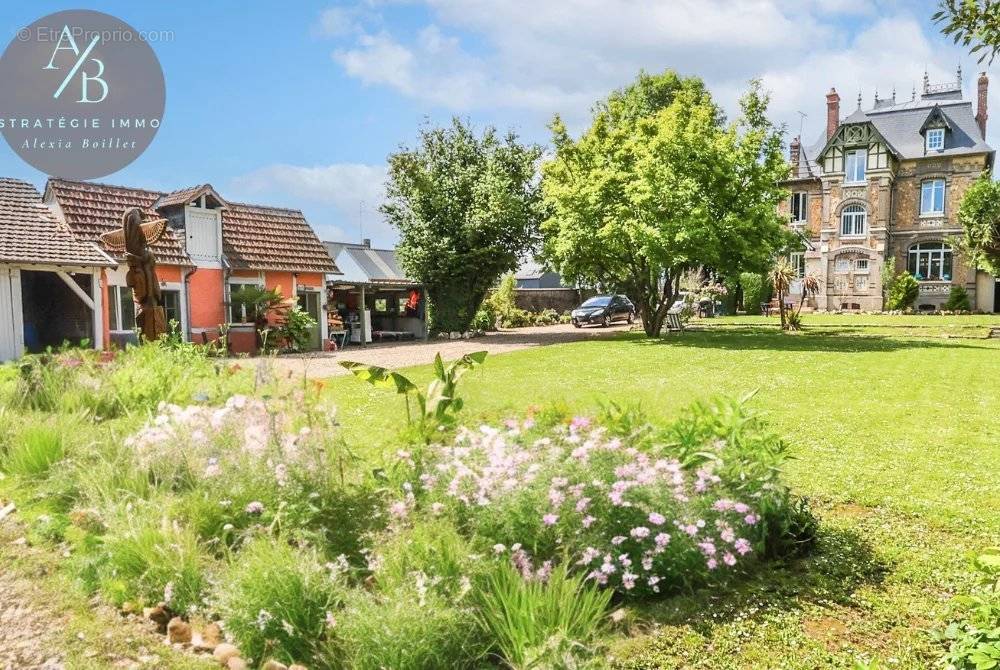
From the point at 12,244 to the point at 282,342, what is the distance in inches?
318

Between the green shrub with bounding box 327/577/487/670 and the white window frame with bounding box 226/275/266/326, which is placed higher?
the white window frame with bounding box 226/275/266/326

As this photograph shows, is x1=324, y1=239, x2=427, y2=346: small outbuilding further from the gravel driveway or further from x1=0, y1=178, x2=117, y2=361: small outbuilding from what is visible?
x1=0, y1=178, x2=117, y2=361: small outbuilding

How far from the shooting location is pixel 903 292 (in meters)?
43.2

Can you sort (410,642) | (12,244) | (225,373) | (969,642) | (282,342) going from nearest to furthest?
(969,642) → (410,642) → (225,373) → (12,244) → (282,342)

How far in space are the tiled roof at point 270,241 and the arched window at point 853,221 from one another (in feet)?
117

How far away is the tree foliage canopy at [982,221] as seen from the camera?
3195cm

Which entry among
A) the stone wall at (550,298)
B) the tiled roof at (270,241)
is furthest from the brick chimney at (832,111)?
the tiled roof at (270,241)

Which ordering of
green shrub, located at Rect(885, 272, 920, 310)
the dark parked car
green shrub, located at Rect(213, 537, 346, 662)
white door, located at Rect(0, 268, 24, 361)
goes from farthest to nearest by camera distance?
green shrub, located at Rect(885, 272, 920, 310), the dark parked car, white door, located at Rect(0, 268, 24, 361), green shrub, located at Rect(213, 537, 346, 662)

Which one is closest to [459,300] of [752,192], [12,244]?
[752,192]

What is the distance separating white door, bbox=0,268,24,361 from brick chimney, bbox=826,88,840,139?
48.3 meters

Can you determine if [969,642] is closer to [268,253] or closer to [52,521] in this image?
[52,521]

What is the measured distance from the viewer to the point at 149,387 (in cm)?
838

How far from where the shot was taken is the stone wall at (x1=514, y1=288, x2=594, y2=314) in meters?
43.7

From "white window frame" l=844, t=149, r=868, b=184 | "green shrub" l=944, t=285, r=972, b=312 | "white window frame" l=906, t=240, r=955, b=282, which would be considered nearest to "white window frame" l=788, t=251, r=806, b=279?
"white window frame" l=844, t=149, r=868, b=184
